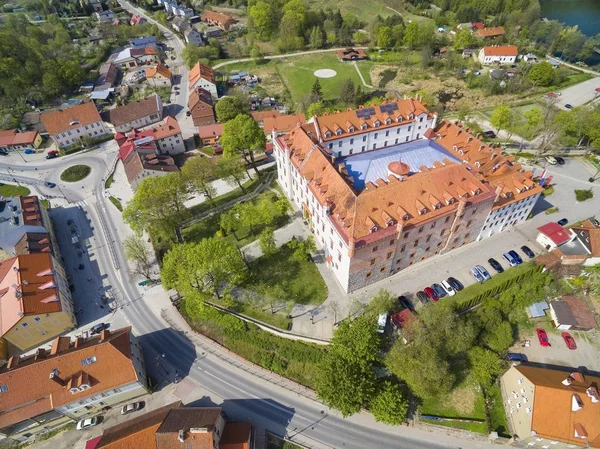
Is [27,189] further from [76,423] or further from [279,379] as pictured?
[279,379]

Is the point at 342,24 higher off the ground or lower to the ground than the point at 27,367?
higher

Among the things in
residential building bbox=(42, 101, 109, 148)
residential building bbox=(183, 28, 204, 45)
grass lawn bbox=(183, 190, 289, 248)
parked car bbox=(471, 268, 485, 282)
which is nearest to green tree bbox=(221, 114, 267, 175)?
grass lawn bbox=(183, 190, 289, 248)

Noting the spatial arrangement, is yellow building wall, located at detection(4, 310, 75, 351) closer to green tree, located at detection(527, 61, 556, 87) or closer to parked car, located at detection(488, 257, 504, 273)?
parked car, located at detection(488, 257, 504, 273)

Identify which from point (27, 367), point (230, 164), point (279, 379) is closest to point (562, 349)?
point (279, 379)

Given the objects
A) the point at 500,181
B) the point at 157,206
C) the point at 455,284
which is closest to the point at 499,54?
the point at 500,181

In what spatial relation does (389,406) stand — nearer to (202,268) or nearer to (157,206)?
→ (202,268)

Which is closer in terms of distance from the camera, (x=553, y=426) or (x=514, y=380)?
(x=553, y=426)

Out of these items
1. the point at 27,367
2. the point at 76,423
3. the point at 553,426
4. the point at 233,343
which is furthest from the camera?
the point at 233,343
